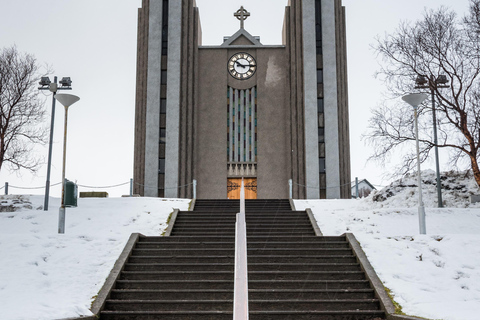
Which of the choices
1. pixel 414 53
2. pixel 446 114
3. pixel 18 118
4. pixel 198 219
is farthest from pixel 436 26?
pixel 18 118

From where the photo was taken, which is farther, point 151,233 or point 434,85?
point 434,85

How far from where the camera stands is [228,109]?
101 feet

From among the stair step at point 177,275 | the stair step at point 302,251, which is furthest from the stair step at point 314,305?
the stair step at point 302,251

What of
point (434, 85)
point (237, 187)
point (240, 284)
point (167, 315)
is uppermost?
point (434, 85)

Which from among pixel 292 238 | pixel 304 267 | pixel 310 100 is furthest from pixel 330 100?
pixel 304 267

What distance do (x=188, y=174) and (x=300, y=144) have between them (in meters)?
6.67

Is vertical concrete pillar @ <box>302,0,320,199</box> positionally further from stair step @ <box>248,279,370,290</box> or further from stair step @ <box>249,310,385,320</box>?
stair step @ <box>249,310,385,320</box>

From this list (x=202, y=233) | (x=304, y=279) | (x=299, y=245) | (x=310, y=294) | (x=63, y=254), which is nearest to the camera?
(x=310, y=294)

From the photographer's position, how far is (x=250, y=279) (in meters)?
10.4

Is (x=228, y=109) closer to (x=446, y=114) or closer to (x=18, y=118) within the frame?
(x=18, y=118)

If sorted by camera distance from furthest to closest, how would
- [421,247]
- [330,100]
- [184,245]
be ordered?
[330,100] → [184,245] → [421,247]

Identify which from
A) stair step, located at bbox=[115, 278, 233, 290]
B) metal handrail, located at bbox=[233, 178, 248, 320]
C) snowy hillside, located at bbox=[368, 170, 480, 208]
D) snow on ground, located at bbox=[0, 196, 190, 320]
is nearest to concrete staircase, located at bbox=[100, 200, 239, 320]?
stair step, located at bbox=[115, 278, 233, 290]

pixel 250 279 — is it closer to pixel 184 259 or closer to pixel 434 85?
pixel 184 259

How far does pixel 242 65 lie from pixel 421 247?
71.0 feet
